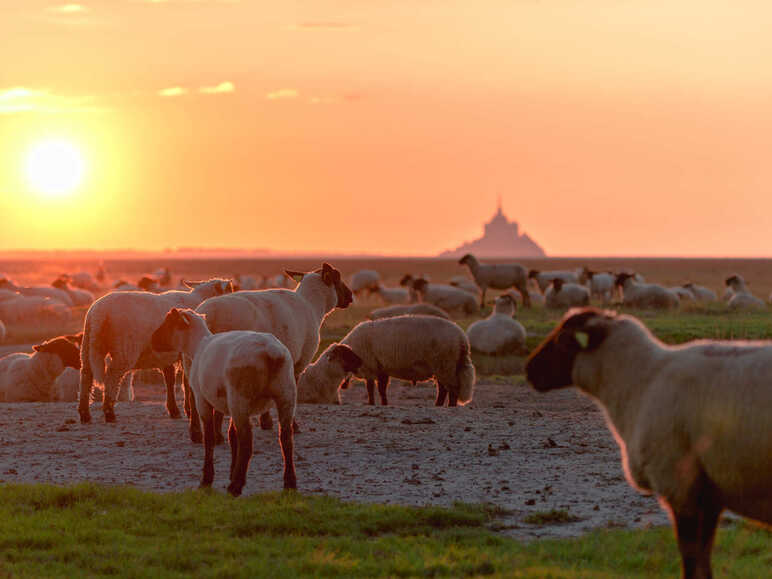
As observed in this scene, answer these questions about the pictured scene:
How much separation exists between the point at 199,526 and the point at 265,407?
5.74 feet

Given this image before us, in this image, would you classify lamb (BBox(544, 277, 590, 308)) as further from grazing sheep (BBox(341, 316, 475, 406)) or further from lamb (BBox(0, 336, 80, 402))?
lamb (BBox(0, 336, 80, 402))

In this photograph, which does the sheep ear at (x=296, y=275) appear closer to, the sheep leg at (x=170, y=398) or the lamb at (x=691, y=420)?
the sheep leg at (x=170, y=398)

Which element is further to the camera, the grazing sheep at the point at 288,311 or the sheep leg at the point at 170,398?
the sheep leg at the point at 170,398

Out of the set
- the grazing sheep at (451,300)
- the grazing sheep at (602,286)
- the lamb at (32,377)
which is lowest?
the lamb at (32,377)

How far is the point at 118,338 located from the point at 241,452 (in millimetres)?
4938

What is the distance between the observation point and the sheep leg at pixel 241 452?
10328mm

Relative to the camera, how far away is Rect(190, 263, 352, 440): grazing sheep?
536 inches

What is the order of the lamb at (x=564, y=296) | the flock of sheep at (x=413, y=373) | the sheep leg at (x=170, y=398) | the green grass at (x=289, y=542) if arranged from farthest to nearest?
the lamb at (x=564, y=296)
the sheep leg at (x=170, y=398)
the green grass at (x=289, y=542)
the flock of sheep at (x=413, y=373)

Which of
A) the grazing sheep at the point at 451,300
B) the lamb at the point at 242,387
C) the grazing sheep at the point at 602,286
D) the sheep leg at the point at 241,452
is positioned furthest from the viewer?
the grazing sheep at the point at 602,286

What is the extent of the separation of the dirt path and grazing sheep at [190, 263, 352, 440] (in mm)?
1179

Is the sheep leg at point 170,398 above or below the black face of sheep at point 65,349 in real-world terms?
below

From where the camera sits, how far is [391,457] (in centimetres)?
1266

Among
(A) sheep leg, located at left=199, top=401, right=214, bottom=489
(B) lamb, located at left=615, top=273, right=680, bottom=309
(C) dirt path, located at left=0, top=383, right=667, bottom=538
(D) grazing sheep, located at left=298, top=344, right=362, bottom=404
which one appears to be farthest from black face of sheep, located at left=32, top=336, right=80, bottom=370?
(B) lamb, located at left=615, top=273, right=680, bottom=309

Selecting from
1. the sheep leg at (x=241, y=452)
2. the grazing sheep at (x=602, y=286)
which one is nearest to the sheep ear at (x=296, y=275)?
the sheep leg at (x=241, y=452)
